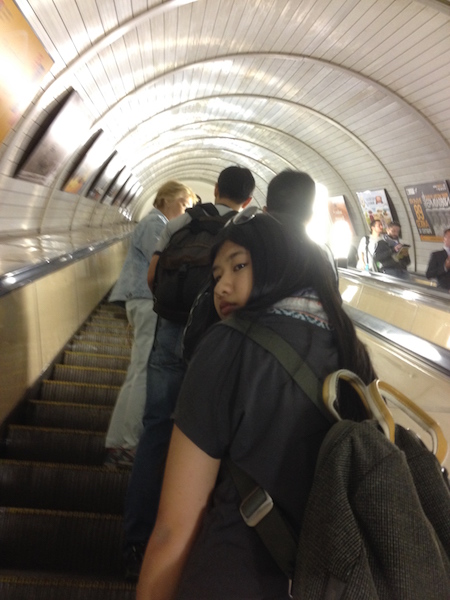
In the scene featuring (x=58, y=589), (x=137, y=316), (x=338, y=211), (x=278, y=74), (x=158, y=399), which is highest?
(x=278, y=74)

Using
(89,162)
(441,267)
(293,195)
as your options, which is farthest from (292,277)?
(89,162)

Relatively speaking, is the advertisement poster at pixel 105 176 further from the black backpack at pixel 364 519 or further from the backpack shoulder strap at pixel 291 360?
the black backpack at pixel 364 519

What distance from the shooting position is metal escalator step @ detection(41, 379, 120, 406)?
12.9 feet

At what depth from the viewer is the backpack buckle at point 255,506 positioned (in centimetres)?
91

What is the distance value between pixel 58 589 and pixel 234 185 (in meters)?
1.93

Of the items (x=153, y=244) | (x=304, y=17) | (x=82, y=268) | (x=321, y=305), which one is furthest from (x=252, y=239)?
(x=304, y=17)

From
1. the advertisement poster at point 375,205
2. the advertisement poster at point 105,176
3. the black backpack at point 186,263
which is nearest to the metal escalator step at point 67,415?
the black backpack at point 186,263

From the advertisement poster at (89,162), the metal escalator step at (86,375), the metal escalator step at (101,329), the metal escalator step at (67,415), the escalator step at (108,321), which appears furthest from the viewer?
the advertisement poster at (89,162)

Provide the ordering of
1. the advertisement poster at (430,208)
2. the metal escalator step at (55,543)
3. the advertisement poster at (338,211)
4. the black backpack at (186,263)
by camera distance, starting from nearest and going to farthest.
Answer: the black backpack at (186,263) < the metal escalator step at (55,543) < the advertisement poster at (430,208) < the advertisement poster at (338,211)

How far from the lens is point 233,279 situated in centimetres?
118

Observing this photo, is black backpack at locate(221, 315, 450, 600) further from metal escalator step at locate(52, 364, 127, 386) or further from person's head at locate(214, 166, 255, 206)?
metal escalator step at locate(52, 364, 127, 386)

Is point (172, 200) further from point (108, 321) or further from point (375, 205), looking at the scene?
point (375, 205)

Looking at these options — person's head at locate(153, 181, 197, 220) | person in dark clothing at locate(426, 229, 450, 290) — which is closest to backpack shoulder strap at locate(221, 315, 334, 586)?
person's head at locate(153, 181, 197, 220)

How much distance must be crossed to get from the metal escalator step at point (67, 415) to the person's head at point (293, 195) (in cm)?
237
